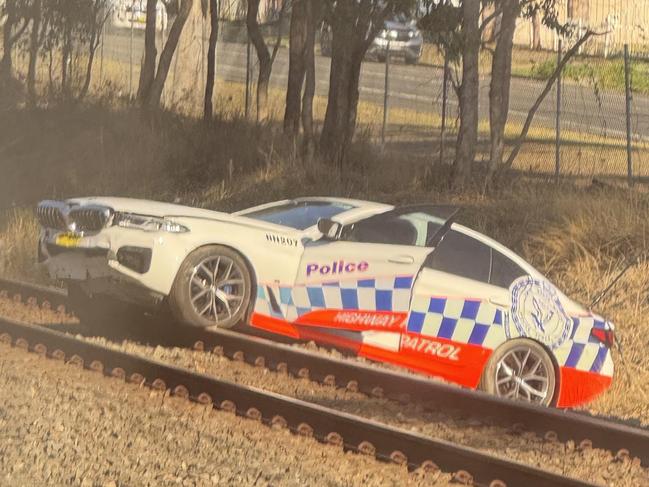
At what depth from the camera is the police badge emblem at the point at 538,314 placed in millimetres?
10438

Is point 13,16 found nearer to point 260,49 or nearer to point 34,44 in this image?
point 34,44

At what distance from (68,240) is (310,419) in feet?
10.1

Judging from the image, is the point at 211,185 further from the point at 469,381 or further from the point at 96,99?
the point at 469,381

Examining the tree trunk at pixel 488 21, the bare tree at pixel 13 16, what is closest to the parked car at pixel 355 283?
the tree trunk at pixel 488 21

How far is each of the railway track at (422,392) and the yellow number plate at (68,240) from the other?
121 centimetres

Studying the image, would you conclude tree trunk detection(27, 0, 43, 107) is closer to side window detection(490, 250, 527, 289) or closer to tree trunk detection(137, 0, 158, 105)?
tree trunk detection(137, 0, 158, 105)

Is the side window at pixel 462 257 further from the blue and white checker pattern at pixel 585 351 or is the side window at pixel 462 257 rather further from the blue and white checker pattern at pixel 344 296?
the blue and white checker pattern at pixel 585 351

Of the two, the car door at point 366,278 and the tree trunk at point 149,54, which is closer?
the car door at point 366,278

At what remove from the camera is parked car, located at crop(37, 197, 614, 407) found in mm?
10133

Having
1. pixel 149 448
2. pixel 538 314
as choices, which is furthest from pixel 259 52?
pixel 149 448

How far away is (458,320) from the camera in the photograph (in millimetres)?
10258

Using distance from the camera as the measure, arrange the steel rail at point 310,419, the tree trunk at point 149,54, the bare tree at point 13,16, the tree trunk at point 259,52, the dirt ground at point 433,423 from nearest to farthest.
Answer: the steel rail at point 310,419 < the dirt ground at point 433,423 < the tree trunk at point 259,52 < the tree trunk at point 149,54 < the bare tree at point 13,16

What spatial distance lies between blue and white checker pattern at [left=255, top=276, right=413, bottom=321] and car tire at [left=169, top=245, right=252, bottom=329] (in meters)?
0.16

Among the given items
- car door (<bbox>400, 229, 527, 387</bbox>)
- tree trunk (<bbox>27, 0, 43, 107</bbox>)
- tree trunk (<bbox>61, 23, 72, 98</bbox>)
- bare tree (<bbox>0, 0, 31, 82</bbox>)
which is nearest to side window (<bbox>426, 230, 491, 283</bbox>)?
car door (<bbox>400, 229, 527, 387</bbox>)
